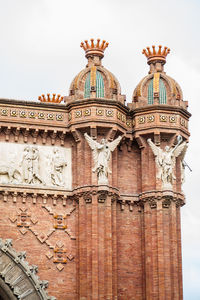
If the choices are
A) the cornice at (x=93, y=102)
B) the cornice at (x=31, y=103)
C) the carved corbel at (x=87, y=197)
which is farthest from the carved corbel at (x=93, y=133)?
the carved corbel at (x=87, y=197)

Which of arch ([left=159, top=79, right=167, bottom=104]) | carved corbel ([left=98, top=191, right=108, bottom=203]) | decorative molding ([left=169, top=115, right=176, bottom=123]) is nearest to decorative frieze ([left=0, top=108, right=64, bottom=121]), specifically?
carved corbel ([left=98, top=191, right=108, bottom=203])

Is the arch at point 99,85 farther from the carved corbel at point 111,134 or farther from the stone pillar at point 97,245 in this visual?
the stone pillar at point 97,245

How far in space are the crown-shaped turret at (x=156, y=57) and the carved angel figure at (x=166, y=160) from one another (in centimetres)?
276

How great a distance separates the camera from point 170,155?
111 ft

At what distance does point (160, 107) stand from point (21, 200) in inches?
213

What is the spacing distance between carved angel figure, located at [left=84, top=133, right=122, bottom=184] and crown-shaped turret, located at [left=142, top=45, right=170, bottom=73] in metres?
3.37

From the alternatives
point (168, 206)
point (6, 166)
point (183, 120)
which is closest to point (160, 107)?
point (183, 120)

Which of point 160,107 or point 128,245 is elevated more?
point 160,107

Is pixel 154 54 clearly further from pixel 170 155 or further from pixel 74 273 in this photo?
pixel 74 273

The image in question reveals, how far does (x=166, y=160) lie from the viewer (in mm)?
33625

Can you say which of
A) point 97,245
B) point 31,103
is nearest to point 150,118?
point 31,103

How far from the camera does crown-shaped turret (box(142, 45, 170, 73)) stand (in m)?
35.2

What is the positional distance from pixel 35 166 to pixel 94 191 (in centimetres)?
206

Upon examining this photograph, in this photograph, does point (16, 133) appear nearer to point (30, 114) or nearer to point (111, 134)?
point (30, 114)
